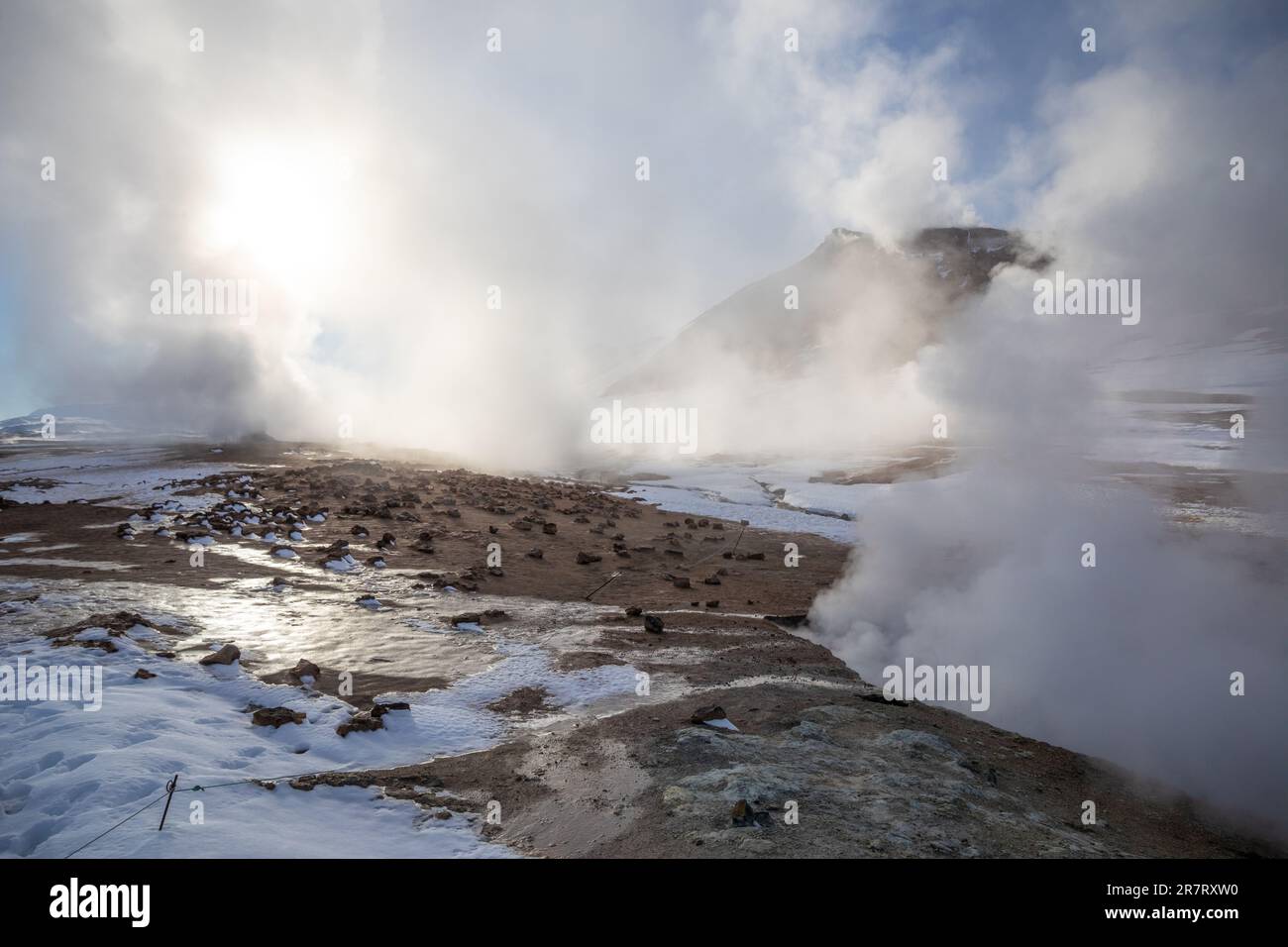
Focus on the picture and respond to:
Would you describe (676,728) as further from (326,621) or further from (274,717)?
(326,621)

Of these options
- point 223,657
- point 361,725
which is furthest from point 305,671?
point 361,725

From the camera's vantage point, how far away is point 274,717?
809 centimetres

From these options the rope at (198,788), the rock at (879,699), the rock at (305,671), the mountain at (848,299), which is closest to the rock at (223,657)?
the rock at (305,671)

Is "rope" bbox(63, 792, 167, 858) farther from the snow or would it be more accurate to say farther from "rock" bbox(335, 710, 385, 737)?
"rock" bbox(335, 710, 385, 737)

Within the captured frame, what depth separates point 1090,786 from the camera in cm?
813

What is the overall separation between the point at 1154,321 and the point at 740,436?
89.3 m

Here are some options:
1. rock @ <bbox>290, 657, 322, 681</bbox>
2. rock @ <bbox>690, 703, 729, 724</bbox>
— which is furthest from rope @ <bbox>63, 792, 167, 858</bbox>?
rock @ <bbox>690, 703, 729, 724</bbox>

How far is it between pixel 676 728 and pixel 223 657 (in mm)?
7670

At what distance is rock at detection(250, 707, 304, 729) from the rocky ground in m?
0.03

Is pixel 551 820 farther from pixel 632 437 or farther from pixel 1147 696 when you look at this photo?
pixel 632 437

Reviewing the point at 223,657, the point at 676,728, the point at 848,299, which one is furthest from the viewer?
the point at 848,299

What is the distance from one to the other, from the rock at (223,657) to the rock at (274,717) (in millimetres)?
2113

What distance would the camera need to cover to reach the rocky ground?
623 cm

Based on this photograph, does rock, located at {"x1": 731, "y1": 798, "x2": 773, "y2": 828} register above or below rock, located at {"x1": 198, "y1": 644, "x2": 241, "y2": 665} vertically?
below
